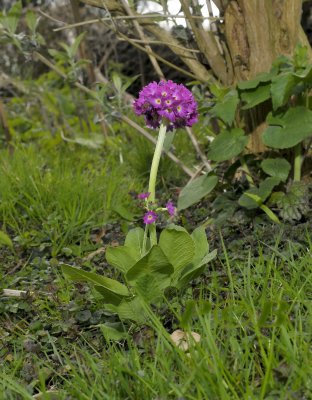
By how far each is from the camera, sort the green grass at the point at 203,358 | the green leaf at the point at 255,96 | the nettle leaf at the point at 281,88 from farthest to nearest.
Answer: the green leaf at the point at 255,96, the nettle leaf at the point at 281,88, the green grass at the point at 203,358

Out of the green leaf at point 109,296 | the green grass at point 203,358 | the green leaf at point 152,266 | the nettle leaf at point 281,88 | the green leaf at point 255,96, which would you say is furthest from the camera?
the green leaf at point 255,96

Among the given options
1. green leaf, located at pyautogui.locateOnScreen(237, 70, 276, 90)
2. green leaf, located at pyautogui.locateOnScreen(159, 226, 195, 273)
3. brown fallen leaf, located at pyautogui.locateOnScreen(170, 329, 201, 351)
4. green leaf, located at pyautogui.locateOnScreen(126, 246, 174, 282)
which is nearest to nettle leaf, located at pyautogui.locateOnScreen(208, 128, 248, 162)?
green leaf, located at pyautogui.locateOnScreen(237, 70, 276, 90)

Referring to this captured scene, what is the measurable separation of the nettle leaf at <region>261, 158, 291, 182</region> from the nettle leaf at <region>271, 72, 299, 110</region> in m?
0.30

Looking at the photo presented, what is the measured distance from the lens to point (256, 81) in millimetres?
3029

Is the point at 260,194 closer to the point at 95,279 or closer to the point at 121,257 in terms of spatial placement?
the point at 121,257

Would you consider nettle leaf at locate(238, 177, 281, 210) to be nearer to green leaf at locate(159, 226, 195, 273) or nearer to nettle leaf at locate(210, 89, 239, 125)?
nettle leaf at locate(210, 89, 239, 125)

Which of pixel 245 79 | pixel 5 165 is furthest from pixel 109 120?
pixel 245 79

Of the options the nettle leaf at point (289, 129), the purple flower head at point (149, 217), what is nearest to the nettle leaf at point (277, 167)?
the nettle leaf at point (289, 129)

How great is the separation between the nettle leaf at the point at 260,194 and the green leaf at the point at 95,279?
93 centimetres

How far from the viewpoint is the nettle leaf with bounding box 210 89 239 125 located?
9.77 feet

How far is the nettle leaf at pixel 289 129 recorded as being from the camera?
117 inches

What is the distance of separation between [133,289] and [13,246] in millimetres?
1131

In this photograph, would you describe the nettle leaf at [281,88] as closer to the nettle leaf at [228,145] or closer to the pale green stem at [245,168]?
the nettle leaf at [228,145]

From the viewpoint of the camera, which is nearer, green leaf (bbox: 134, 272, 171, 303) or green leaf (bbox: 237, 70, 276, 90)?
green leaf (bbox: 134, 272, 171, 303)
